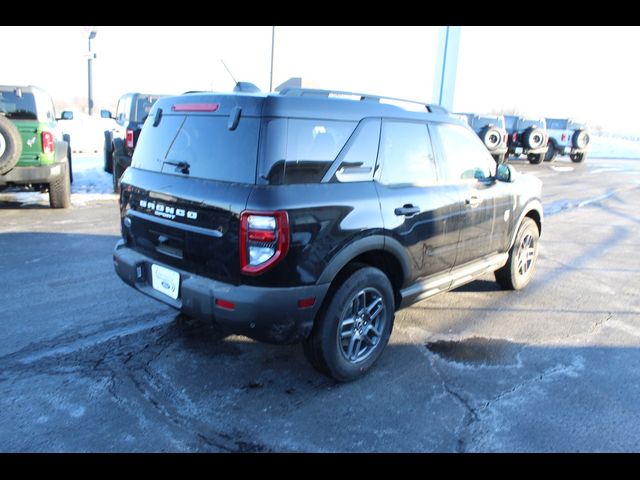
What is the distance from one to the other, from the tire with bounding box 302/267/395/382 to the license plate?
0.91 metres

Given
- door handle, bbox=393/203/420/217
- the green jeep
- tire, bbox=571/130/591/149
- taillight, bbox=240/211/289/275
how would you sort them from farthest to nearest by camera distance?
tire, bbox=571/130/591/149
the green jeep
door handle, bbox=393/203/420/217
taillight, bbox=240/211/289/275

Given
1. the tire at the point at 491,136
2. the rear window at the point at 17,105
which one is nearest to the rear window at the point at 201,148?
the rear window at the point at 17,105

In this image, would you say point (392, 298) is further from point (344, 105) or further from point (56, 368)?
point (56, 368)

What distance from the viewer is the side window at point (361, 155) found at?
3.22 m

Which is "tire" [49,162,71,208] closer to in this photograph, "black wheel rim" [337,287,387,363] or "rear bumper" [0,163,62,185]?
"rear bumper" [0,163,62,185]

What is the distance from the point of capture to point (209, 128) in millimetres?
3164

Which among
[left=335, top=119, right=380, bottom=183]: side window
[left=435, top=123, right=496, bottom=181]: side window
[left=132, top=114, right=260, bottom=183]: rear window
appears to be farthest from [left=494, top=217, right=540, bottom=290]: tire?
[left=132, top=114, right=260, bottom=183]: rear window

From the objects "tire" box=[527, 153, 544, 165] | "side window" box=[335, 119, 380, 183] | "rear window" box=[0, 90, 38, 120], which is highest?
"rear window" box=[0, 90, 38, 120]

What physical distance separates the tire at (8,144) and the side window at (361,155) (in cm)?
641

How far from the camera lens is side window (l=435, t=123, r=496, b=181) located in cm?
412

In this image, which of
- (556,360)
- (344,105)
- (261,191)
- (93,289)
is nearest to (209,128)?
(261,191)

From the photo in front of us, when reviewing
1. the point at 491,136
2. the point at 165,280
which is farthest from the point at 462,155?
the point at 491,136

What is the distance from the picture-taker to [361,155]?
334cm

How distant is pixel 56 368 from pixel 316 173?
86.9 inches
